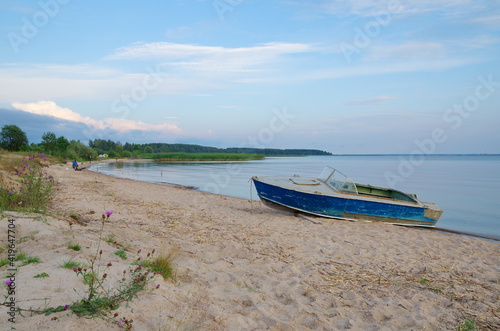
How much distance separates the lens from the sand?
9.84 ft

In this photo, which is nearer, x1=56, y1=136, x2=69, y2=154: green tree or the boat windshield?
the boat windshield

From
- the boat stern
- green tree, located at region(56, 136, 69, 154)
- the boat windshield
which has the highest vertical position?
green tree, located at region(56, 136, 69, 154)

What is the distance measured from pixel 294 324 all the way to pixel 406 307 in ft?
5.51

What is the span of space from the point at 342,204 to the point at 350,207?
32cm

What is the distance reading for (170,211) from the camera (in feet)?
32.1

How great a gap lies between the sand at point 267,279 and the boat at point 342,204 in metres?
2.34

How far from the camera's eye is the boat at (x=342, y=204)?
10438 mm

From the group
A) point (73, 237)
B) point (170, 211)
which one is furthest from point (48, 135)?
point (73, 237)

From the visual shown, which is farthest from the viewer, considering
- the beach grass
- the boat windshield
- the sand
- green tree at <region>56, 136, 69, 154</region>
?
the beach grass

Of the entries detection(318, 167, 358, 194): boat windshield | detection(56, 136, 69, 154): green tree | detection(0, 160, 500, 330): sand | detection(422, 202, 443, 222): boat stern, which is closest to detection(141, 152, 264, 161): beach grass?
detection(56, 136, 69, 154): green tree

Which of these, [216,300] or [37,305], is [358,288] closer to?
[216,300]

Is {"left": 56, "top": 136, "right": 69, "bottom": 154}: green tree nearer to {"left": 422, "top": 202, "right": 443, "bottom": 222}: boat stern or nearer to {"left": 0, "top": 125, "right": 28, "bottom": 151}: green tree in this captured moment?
{"left": 0, "top": 125, "right": 28, "bottom": 151}: green tree

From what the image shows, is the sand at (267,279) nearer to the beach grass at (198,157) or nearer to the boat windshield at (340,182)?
the boat windshield at (340,182)

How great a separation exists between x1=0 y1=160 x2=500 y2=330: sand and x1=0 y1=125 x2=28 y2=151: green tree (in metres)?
66.2
